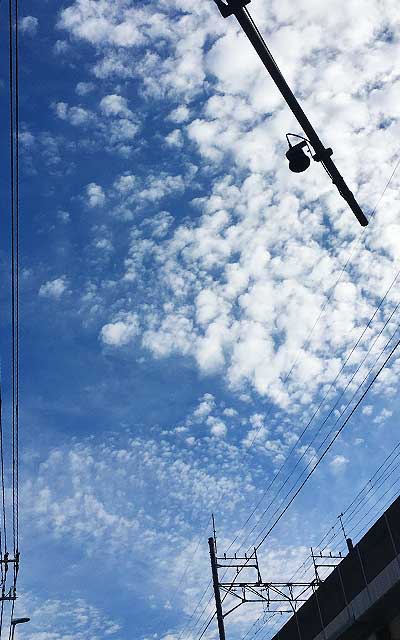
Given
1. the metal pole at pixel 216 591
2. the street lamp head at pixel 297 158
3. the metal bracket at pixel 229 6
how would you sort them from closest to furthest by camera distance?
1. the metal bracket at pixel 229 6
2. the street lamp head at pixel 297 158
3. the metal pole at pixel 216 591

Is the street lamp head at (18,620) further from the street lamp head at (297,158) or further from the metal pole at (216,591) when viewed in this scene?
the street lamp head at (297,158)

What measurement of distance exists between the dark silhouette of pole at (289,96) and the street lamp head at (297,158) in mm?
201

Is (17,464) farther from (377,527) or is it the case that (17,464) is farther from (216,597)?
(216,597)

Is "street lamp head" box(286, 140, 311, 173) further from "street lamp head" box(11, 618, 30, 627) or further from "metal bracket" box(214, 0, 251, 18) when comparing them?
"street lamp head" box(11, 618, 30, 627)

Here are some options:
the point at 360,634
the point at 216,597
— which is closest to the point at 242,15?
the point at 360,634

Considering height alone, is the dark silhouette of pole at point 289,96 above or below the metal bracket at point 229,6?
above

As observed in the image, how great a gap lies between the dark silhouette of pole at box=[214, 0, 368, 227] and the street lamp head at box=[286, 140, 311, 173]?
20cm

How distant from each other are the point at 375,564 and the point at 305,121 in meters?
11.3

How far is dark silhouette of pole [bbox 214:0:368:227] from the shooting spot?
18.8 feet

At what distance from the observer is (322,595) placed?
17.0m

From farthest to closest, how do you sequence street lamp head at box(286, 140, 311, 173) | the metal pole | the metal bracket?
the metal pole
street lamp head at box(286, 140, 311, 173)
the metal bracket

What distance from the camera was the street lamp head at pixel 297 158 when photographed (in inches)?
303

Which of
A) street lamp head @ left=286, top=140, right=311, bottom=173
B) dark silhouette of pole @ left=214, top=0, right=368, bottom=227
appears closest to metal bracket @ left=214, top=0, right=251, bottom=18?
dark silhouette of pole @ left=214, top=0, right=368, bottom=227

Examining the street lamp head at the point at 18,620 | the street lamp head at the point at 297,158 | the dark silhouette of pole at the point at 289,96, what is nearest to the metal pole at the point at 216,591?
the street lamp head at the point at 18,620
